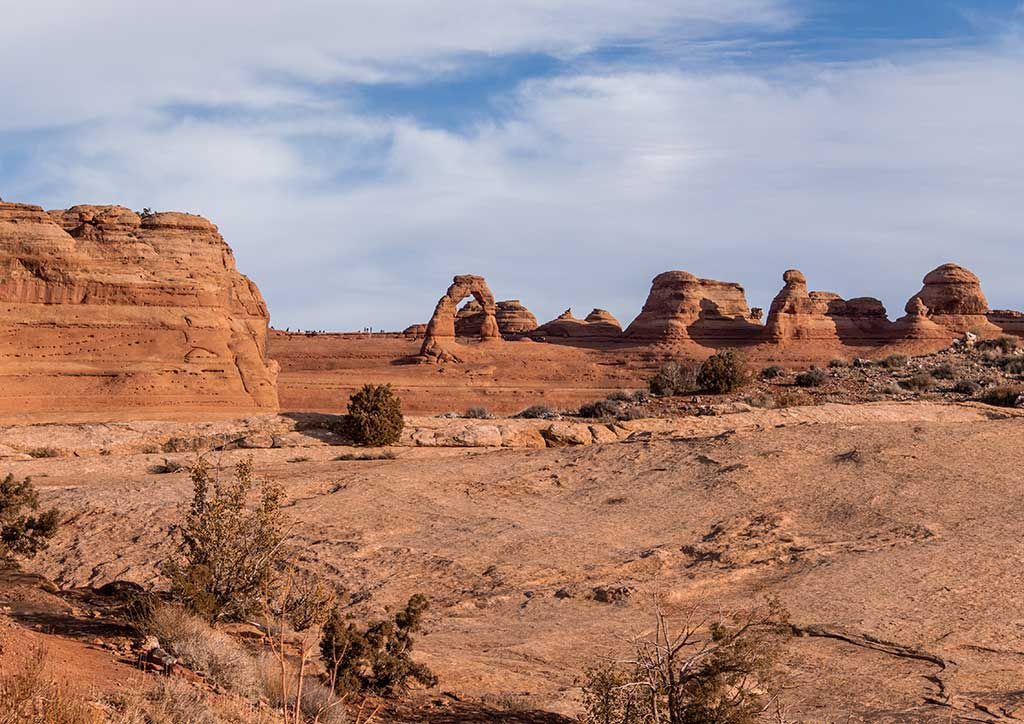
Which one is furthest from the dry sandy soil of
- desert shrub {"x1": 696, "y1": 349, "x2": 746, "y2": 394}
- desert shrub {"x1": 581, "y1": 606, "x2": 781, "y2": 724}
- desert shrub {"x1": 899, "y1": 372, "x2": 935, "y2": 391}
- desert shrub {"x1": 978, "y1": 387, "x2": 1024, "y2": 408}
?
desert shrub {"x1": 696, "y1": 349, "x2": 746, "y2": 394}

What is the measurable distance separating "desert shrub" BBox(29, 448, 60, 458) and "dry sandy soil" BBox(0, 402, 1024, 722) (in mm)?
1497

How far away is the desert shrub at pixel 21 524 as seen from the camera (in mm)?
11562

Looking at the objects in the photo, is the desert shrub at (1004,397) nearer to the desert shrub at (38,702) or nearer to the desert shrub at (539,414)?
the desert shrub at (539,414)

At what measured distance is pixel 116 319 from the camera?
25.7 metres

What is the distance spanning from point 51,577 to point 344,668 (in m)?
5.27

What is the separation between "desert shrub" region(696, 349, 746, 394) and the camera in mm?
27781

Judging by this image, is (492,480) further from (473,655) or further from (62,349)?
(62,349)

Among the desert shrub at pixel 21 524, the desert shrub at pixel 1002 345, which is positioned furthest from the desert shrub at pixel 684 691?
the desert shrub at pixel 1002 345

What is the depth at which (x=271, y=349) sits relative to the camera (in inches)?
2148

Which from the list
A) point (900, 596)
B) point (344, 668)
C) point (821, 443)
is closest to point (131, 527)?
point (344, 668)

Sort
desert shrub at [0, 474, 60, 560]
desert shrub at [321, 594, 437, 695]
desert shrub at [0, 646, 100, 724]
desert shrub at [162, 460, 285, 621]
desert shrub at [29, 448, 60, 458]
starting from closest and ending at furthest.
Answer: desert shrub at [0, 646, 100, 724]
desert shrub at [321, 594, 437, 695]
desert shrub at [162, 460, 285, 621]
desert shrub at [0, 474, 60, 560]
desert shrub at [29, 448, 60, 458]

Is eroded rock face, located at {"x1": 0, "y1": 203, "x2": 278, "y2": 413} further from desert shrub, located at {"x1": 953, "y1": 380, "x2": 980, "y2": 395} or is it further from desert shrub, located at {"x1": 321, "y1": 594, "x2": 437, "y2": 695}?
desert shrub, located at {"x1": 321, "y1": 594, "x2": 437, "y2": 695}

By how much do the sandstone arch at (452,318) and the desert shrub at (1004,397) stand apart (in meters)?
28.7

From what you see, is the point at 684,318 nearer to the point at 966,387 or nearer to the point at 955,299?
the point at 955,299
